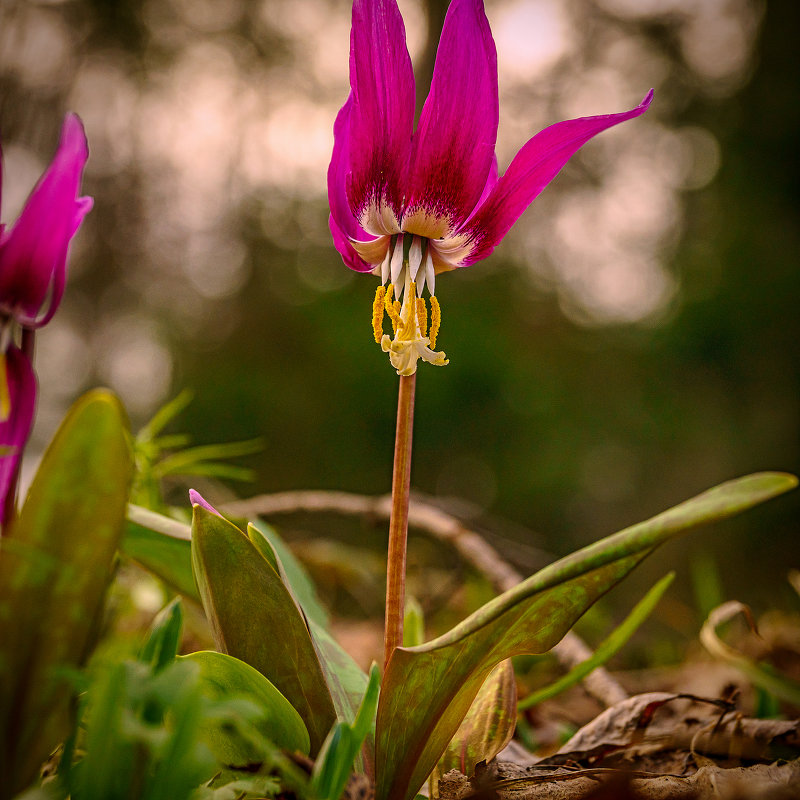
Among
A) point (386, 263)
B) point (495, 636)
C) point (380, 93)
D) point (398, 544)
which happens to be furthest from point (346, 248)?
point (495, 636)

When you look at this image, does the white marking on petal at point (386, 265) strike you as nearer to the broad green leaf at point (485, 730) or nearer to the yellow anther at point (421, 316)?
the yellow anther at point (421, 316)

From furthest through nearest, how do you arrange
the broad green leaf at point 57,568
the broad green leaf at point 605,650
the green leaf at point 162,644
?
the broad green leaf at point 605,650
the green leaf at point 162,644
the broad green leaf at point 57,568

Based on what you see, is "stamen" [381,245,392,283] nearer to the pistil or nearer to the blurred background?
the pistil

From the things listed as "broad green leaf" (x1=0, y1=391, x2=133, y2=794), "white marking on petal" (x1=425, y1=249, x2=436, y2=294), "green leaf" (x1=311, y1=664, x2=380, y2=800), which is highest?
"white marking on petal" (x1=425, y1=249, x2=436, y2=294)

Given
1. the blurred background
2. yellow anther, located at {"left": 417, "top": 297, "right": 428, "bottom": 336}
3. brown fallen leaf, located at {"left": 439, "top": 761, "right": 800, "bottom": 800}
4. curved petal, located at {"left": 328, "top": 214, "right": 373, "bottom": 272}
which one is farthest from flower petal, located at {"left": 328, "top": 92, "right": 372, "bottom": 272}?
the blurred background

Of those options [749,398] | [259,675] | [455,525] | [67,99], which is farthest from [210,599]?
[67,99]

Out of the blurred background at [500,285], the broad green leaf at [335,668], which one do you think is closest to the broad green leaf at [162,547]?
the broad green leaf at [335,668]
